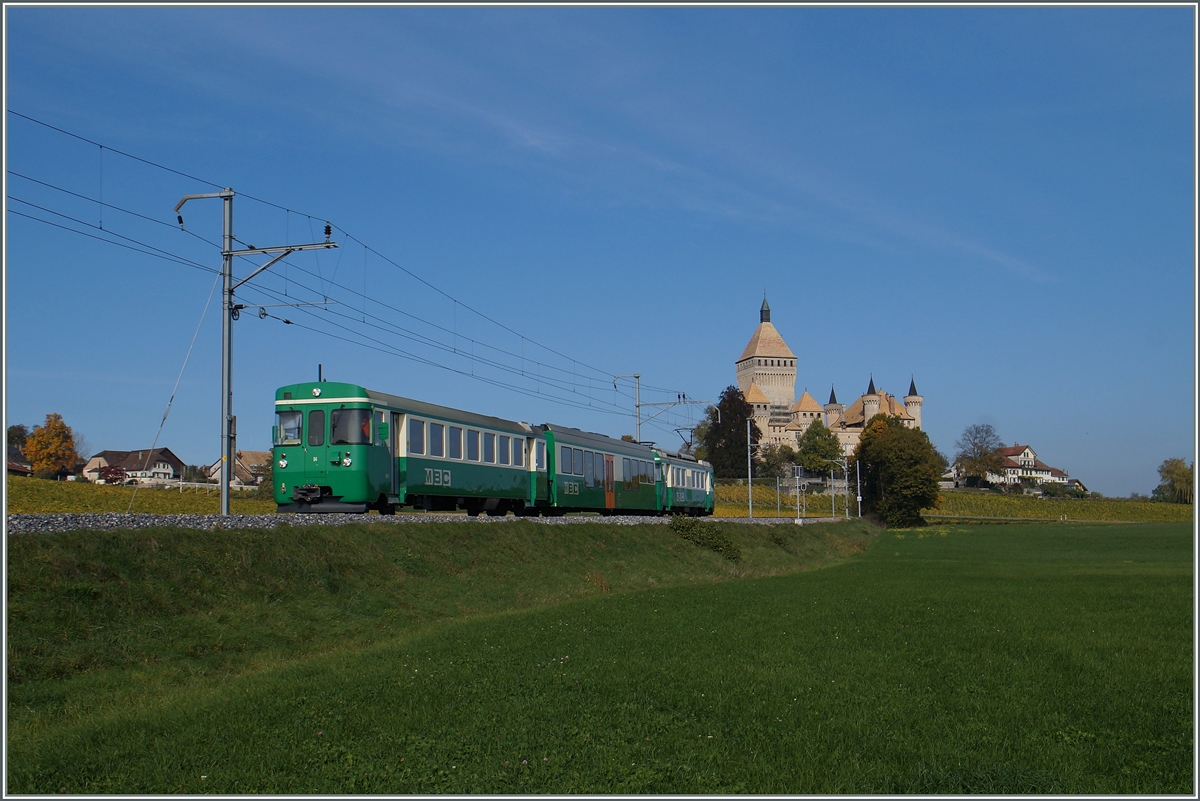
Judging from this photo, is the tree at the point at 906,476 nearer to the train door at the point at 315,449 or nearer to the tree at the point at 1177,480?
the tree at the point at 1177,480

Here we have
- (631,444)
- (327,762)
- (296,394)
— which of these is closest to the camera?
(327,762)

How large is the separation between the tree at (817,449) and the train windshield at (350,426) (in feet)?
485

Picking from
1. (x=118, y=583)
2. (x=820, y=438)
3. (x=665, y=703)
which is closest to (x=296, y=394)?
(x=118, y=583)

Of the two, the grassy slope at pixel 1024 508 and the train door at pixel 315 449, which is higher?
the train door at pixel 315 449

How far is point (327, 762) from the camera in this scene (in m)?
8.83

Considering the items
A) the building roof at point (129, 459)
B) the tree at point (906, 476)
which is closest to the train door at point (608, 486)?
the tree at point (906, 476)

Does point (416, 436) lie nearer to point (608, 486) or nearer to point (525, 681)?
point (608, 486)

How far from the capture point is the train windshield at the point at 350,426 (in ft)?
82.0

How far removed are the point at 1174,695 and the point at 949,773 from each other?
16.4 feet

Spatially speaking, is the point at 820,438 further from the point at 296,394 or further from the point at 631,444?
the point at 296,394

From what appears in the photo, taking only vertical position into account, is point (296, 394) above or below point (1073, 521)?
above

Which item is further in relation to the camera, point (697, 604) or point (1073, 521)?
point (1073, 521)

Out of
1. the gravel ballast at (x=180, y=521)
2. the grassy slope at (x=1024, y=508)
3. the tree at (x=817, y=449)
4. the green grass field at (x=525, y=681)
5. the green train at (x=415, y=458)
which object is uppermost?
the tree at (x=817, y=449)

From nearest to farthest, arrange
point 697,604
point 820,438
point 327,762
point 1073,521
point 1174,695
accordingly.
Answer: point 327,762
point 1174,695
point 697,604
point 1073,521
point 820,438
